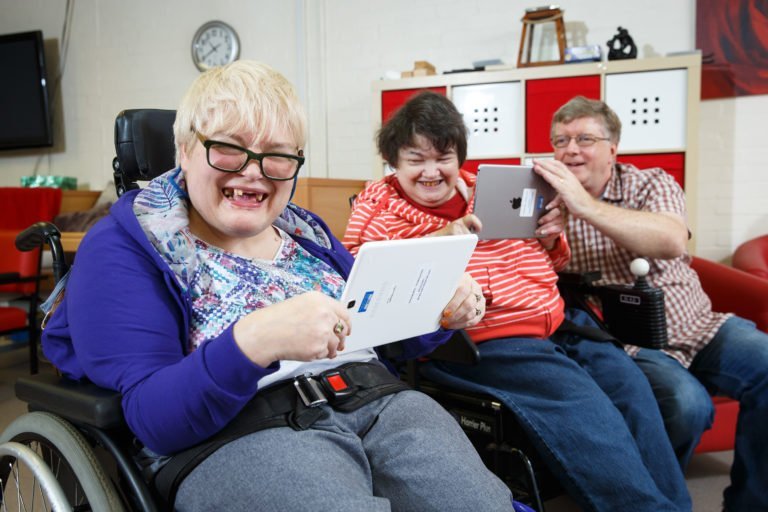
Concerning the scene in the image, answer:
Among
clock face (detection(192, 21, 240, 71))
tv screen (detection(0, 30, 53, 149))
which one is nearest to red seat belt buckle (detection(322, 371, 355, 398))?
clock face (detection(192, 21, 240, 71))

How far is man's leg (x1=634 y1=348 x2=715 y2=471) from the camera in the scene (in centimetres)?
153

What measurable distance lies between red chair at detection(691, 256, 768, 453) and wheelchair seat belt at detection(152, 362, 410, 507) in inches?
48.4

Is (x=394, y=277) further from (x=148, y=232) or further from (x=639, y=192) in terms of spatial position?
(x=639, y=192)

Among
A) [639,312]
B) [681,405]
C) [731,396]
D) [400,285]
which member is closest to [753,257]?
[731,396]

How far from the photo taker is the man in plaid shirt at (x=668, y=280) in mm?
1565

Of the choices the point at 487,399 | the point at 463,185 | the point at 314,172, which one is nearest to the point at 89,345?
the point at 487,399

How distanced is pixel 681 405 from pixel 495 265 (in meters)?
0.59

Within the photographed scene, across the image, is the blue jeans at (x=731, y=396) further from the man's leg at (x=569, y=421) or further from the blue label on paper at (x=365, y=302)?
the blue label on paper at (x=365, y=302)

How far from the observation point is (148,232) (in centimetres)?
95

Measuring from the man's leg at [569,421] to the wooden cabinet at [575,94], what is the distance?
2019 mm

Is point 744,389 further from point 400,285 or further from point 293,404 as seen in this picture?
point 293,404

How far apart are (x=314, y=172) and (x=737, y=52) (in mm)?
2719

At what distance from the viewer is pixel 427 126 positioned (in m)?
1.59

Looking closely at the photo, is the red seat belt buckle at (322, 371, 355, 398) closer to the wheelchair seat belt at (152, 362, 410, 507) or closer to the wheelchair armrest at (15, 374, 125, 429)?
the wheelchair seat belt at (152, 362, 410, 507)
